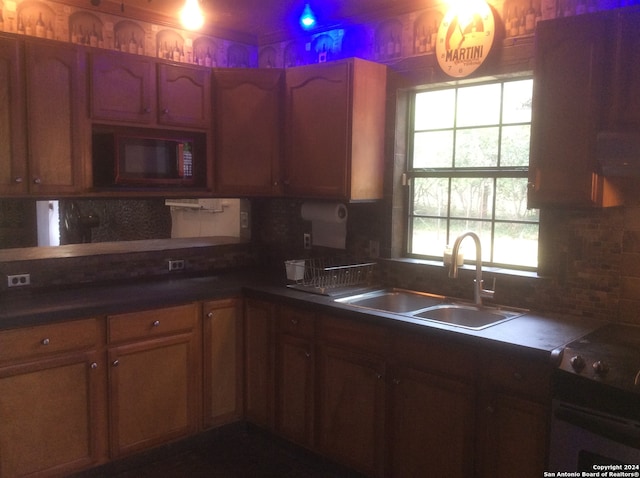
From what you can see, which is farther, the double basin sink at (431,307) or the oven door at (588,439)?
the double basin sink at (431,307)

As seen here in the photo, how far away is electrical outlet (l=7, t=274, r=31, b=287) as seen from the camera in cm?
296

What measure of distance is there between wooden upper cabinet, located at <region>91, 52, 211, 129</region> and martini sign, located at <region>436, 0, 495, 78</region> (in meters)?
1.42

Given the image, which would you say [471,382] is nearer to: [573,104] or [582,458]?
[582,458]

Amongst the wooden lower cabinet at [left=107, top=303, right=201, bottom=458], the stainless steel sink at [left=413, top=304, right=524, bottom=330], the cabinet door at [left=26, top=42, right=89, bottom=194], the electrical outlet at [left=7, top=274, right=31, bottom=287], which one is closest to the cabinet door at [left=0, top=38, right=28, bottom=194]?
the cabinet door at [left=26, top=42, right=89, bottom=194]

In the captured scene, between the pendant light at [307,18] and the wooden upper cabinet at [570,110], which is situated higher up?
the pendant light at [307,18]

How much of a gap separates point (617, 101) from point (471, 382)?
124cm

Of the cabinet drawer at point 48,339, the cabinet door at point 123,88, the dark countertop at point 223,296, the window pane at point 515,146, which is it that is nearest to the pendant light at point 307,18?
the cabinet door at point 123,88

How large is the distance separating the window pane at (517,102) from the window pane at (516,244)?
0.55 m

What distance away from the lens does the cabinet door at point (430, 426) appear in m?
2.38

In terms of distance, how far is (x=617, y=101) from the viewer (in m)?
2.18

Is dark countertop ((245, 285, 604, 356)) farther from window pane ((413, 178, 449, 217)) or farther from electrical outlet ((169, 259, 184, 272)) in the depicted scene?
electrical outlet ((169, 259, 184, 272))

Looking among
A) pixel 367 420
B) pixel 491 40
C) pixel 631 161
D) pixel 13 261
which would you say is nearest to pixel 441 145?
pixel 491 40

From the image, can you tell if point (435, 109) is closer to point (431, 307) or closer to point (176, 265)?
point (431, 307)

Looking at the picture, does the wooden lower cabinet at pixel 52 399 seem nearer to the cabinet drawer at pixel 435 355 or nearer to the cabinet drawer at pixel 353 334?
the cabinet drawer at pixel 353 334
